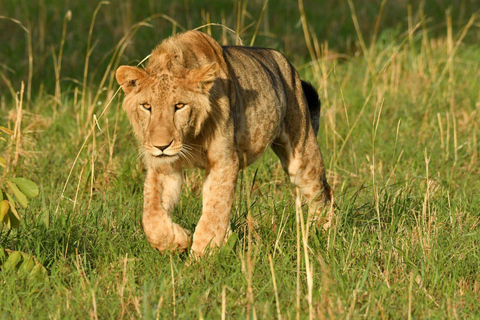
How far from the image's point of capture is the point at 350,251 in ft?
13.8

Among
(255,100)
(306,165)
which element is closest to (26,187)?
(255,100)

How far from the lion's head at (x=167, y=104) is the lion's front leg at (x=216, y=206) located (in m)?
0.30

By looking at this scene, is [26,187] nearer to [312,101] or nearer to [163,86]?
[163,86]

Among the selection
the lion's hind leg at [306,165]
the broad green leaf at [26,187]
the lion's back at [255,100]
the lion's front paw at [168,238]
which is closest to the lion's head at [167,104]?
the lion's front paw at [168,238]

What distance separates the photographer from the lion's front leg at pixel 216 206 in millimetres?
4312

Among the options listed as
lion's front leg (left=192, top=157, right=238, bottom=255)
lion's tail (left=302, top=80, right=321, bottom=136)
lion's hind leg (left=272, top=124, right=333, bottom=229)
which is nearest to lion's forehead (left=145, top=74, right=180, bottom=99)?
lion's front leg (left=192, top=157, right=238, bottom=255)

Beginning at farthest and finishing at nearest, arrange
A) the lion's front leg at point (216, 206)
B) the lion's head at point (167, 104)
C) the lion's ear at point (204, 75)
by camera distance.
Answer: the lion's front leg at point (216, 206), the lion's ear at point (204, 75), the lion's head at point (167, 104)

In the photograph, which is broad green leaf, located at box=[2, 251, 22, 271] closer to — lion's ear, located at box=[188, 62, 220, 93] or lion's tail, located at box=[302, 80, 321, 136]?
lion's ear, located at box=[188, 62, 220, 93]

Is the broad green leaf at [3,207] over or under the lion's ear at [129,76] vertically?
under

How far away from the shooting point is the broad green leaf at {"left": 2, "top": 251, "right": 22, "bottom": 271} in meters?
3.75

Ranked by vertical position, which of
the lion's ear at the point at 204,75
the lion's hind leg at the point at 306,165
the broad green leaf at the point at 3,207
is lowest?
the lion's hind leg at the point at 306,165

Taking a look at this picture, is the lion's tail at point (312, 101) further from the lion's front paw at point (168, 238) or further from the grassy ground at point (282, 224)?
the lion's front paw at point (168, 238)

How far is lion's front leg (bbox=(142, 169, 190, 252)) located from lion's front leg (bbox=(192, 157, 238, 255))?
10 cm

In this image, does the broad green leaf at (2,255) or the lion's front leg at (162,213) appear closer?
the broad green leaf at (2,255)
